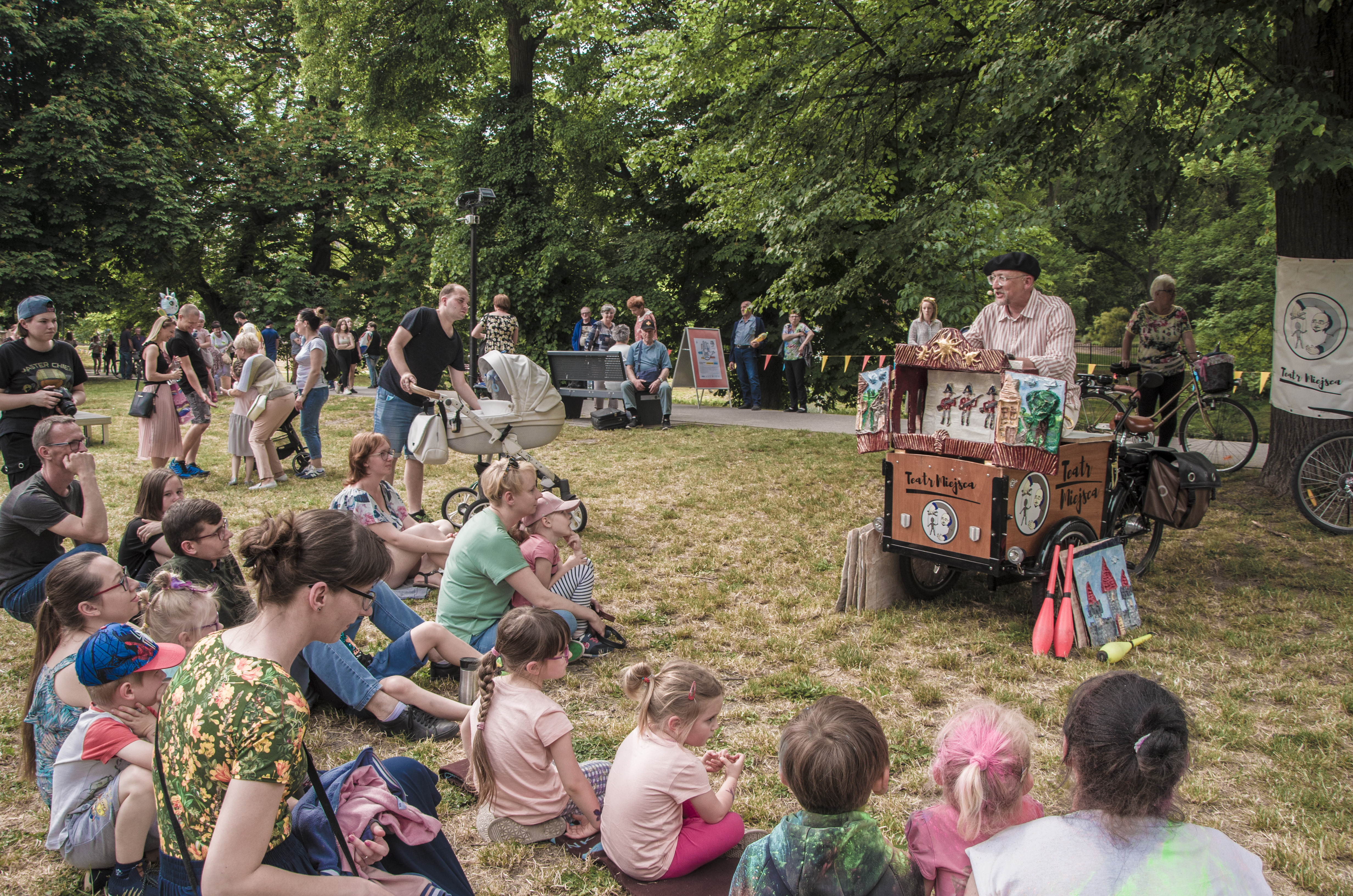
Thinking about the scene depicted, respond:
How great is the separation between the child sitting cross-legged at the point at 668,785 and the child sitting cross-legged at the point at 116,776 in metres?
1.44

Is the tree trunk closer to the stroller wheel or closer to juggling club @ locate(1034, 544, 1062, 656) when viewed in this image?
juggling club @ locate(1034, 544, 1062, 656)

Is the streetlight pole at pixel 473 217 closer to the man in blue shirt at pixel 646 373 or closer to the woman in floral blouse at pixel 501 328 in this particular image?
the woman in floral blouse at pixel 501 328

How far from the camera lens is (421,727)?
405 cm

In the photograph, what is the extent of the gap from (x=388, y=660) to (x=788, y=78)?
8797mm

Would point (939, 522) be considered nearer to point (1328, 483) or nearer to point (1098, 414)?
point (1328, 483)

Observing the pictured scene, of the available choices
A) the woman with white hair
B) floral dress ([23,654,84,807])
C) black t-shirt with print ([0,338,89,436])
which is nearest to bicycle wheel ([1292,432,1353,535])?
the woman with white hair

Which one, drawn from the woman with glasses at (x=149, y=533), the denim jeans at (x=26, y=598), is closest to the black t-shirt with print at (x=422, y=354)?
the woman with glasses at (x=149, y=533)

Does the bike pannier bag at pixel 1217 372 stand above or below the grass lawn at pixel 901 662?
above

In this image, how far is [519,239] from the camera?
19.3 metres

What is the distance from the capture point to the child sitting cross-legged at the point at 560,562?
478cm

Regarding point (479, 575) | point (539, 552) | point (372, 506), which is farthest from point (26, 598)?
point (539, 552)

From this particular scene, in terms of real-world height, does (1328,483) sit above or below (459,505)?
above

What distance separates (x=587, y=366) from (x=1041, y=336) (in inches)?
404

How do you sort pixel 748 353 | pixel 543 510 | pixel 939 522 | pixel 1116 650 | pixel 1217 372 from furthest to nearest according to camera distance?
pixel 748 353, pixel 1217 372, pixel 939 522, pixel 543 510, pixel 1116 650
